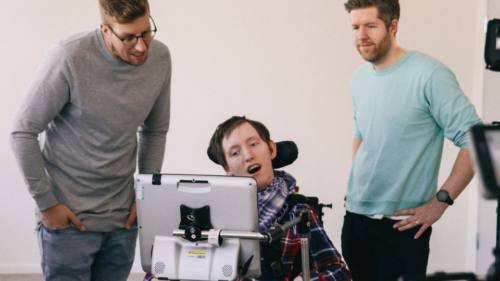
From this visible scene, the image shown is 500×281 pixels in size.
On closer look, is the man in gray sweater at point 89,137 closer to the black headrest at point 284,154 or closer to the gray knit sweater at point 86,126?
the gray knit sweater at point 86,126

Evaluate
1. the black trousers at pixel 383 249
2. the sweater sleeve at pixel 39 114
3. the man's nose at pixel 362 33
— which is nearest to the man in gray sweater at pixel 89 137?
the sweater sleeve at pixel 39 114

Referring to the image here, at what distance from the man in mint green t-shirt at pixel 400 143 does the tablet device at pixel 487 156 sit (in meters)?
0.96

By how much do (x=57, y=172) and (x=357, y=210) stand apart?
1195 mm

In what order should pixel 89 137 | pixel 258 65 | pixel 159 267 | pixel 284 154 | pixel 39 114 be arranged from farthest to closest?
pixel 258 65, pixel 284 154, pixel 89 137, pixel 39 114, pixel 159 267

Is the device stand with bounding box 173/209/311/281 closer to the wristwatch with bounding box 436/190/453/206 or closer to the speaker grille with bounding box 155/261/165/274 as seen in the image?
the speaker grille with bounding box 155/261/165/274

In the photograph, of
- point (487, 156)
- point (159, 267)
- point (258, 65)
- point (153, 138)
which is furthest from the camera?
point (258, 65)

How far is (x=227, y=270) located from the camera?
115cm

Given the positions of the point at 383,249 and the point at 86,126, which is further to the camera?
the point at 383,249

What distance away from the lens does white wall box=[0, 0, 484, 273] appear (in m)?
3.17

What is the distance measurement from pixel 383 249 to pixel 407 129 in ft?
1.62

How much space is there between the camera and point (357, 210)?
179 cm

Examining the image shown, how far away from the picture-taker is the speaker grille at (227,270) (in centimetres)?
115

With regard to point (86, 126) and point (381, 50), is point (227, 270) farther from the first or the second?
point (381, 50)

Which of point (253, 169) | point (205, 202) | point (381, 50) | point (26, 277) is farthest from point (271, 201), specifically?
point (26, 277)
